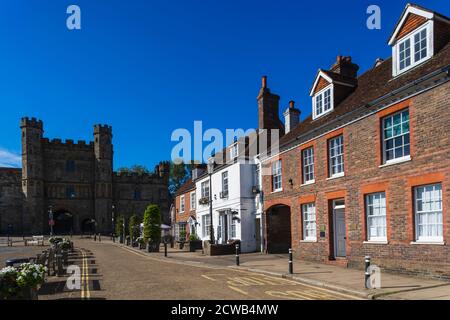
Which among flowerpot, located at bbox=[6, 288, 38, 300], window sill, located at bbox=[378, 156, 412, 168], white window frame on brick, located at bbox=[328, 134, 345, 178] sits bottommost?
flowerpot, located at bbox=[6, 288, 38, 300]

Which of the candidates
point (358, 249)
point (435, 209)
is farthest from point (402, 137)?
point (358, 249)

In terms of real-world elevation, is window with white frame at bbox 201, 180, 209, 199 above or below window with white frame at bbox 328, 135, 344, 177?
below

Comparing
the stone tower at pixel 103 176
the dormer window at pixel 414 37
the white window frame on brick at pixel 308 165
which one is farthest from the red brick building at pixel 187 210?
the stone tower at pixel 103 176

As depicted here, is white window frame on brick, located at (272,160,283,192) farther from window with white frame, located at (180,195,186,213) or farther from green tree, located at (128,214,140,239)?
green tree, located at (128,214,140,239)

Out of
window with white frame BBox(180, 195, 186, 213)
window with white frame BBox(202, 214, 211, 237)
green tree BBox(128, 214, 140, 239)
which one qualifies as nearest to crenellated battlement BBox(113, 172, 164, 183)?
green tree BBox(128, 214, 140, 239)

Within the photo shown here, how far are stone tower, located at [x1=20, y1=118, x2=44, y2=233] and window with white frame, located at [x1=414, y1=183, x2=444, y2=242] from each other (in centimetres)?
7116

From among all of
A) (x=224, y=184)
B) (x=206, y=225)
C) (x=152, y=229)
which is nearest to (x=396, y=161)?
(x=224, y=184)

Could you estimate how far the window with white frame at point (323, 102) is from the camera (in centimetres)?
2131

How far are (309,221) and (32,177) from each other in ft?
215

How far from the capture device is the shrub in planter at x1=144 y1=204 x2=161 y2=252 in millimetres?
33500

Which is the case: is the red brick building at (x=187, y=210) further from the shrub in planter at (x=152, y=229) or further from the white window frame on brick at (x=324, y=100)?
the white window frame on brick at (x=324, y=100)

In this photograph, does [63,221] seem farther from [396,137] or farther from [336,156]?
[396,137]

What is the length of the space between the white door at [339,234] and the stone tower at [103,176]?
64.8m

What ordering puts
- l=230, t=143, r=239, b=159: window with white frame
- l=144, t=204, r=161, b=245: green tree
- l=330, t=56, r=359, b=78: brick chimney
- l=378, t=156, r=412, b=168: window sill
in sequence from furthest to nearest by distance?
l=144, t=204, r=161, b=245: green tree
l=230, t=143, r=239, b=159: window with white frame
l=330, t=56, r=359, b=78: brick chimney
l=378, t=156, r=412, b=168: window sill
